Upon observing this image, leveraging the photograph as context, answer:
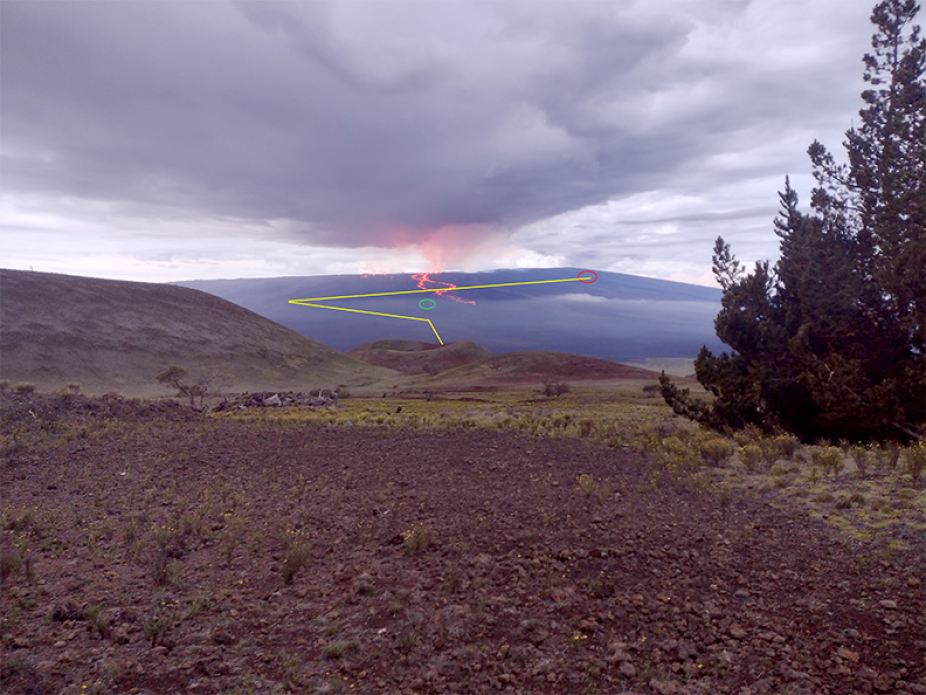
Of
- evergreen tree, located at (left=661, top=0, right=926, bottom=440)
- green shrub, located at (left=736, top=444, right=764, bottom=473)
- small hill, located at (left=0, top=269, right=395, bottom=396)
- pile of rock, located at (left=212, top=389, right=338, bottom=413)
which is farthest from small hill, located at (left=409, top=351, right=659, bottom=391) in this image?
green shrub, located at (left=736, top=444, right=764, bottom=473)

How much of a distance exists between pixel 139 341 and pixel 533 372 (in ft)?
145

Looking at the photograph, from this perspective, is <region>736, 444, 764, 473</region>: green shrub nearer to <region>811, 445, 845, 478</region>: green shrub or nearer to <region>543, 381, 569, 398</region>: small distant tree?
<region>811, 445, 845, 478</region>: green shrub

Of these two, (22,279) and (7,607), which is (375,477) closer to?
(7,607)

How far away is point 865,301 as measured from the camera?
14938 millimetres

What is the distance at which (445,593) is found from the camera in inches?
228

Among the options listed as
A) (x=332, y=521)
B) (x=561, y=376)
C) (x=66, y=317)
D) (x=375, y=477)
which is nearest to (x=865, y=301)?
(x=375, y=477)

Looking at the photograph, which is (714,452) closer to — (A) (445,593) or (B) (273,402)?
(A) (445,593)

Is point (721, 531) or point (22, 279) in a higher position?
point (22, 279)

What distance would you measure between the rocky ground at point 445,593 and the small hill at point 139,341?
47597 mm

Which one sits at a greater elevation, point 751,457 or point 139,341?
point 751,457

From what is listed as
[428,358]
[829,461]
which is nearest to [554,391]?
[829,461]

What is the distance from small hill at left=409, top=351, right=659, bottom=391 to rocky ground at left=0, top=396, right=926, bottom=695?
52.7 meters

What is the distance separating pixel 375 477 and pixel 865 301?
12.5 metres

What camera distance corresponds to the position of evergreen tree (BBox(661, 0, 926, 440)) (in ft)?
42.8
